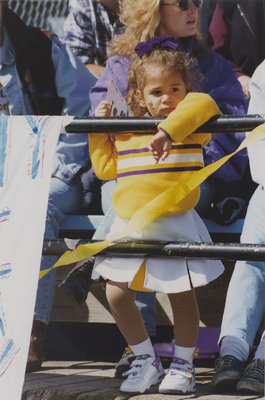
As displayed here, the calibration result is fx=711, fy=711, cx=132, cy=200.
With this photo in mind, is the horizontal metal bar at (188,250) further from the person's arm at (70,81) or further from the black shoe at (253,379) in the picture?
the person's arm at (70,81)

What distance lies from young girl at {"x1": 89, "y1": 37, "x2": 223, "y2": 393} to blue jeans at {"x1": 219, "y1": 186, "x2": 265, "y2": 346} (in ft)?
0.71

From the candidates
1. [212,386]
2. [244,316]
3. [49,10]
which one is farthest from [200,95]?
[49,10]

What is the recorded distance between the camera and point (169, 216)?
2.67 meters

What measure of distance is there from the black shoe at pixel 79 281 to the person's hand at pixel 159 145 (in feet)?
1.72

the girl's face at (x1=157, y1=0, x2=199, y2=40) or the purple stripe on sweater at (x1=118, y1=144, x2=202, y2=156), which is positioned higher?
the girl's face at (x1=157, y1=0, x2=199, y2=40)

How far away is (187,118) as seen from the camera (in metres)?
2.50

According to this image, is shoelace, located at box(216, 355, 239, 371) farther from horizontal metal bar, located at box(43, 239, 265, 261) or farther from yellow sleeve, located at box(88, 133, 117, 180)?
yellow sleeve, located at box(88, 133, 117, 180)

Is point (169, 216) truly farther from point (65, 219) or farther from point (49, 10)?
point (49, 10)

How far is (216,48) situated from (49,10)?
73.4 inches

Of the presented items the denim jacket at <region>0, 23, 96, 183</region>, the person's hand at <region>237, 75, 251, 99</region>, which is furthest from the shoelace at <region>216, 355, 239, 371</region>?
the person's hand at <region>237, 75, 251, 99</region>

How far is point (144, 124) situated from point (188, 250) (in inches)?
18.6

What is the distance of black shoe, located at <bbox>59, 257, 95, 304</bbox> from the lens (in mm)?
2779

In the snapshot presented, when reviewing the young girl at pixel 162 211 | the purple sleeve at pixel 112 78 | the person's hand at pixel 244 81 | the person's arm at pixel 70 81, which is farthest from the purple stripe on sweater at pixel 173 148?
the person's hand at pixel 244 81

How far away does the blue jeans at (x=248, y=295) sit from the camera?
2.81 meters
